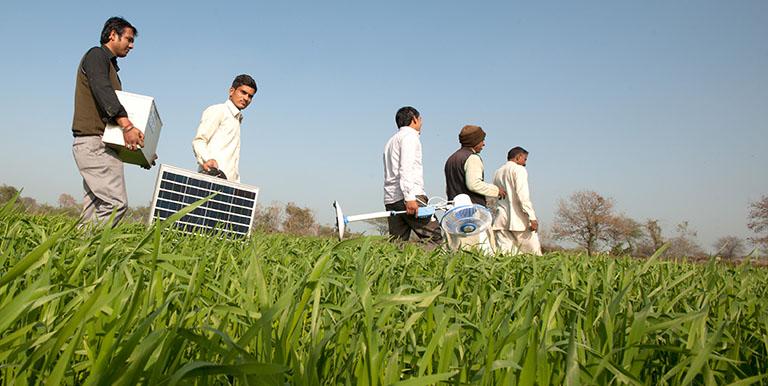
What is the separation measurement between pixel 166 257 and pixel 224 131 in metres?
4.21

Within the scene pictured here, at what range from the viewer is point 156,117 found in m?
5.12

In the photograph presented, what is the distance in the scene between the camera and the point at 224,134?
544cm

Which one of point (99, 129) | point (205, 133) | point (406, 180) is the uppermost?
point (205, 133)

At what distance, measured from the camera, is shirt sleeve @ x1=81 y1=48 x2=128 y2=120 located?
Result: 4.22m

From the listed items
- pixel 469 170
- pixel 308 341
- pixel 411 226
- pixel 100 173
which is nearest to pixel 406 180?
pixel 411 226

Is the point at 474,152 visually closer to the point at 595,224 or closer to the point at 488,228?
the point at 488,228

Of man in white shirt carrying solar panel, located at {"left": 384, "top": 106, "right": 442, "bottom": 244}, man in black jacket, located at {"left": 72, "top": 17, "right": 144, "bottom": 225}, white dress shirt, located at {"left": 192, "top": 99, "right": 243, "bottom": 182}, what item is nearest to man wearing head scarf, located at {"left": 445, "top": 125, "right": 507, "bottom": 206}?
man in white shirt carrying solar panel, located at {"left": 384, "top": 106, "right": 442, "bottom": 244}

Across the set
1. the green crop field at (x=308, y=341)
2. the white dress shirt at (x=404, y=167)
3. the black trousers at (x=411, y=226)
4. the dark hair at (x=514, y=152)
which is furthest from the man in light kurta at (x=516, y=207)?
the green crop field at (x=308, y=341)

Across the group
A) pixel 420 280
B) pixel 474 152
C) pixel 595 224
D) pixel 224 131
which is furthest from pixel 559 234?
pixel 420 280

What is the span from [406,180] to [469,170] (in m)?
1.16

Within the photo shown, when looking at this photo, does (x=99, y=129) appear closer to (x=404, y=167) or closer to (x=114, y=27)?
(x=114, y=27)

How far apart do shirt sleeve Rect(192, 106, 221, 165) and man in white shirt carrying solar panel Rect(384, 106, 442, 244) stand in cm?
215

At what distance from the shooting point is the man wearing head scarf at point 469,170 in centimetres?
682

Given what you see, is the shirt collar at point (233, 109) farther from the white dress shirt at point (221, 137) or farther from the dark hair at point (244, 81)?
the dark hair at point (244, 81)
